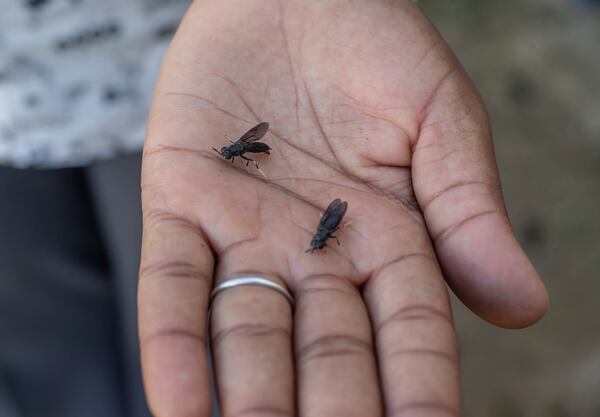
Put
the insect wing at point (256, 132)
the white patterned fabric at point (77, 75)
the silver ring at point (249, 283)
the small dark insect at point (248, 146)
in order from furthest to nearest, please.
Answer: the white patterned fabric at point (77, 75) < the insect wing at point (256, 132) < the small dark insect at point (248, 146) < the silver ring at point (249, 283)

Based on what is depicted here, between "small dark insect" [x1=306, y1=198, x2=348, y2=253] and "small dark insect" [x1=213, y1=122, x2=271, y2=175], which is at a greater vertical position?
"small dark insect" [x1=213, y1=122, x2=271, y2=175]

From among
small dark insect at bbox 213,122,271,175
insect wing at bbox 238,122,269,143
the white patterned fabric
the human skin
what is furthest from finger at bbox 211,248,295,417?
the white patterned fabric

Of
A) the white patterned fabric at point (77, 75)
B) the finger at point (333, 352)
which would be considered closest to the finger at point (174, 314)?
the finger at point (333, 352)

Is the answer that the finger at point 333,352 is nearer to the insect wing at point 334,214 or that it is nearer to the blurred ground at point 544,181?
the insect wing at point 334,214

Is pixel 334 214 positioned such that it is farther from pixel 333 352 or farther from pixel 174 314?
pixel 174 314

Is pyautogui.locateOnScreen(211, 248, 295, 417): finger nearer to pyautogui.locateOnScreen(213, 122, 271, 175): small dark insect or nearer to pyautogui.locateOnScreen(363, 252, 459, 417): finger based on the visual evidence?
pyautogui.locateOnScreen(363, 252, 459, 417): finger

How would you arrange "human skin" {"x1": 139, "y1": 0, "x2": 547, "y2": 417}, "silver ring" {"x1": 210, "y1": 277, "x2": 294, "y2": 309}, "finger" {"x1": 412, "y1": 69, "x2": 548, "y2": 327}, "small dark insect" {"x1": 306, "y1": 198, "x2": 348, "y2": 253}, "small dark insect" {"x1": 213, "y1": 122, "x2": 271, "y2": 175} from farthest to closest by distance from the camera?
"small dark insect" {"x1": 213, "y1": 122, "x2": 271, "y2": 175}, "small dark insect" {"x1": 306, "y1": 198, "x2": 348, "y2": 253}, "finger" {"x1": 412, "y1": 69, "x2": 548, "y2": 327}, "silver ring" {"x1": 210, "y1": 277, "x2": 294, "y2": 309}, "human skin" {"x1": 139, "y1": 0, "x2": 547, "y2": 417}

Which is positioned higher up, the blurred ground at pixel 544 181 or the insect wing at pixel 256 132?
the insect wing at pixel 256 132

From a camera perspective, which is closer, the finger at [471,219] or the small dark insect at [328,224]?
the finger at [471,219]
